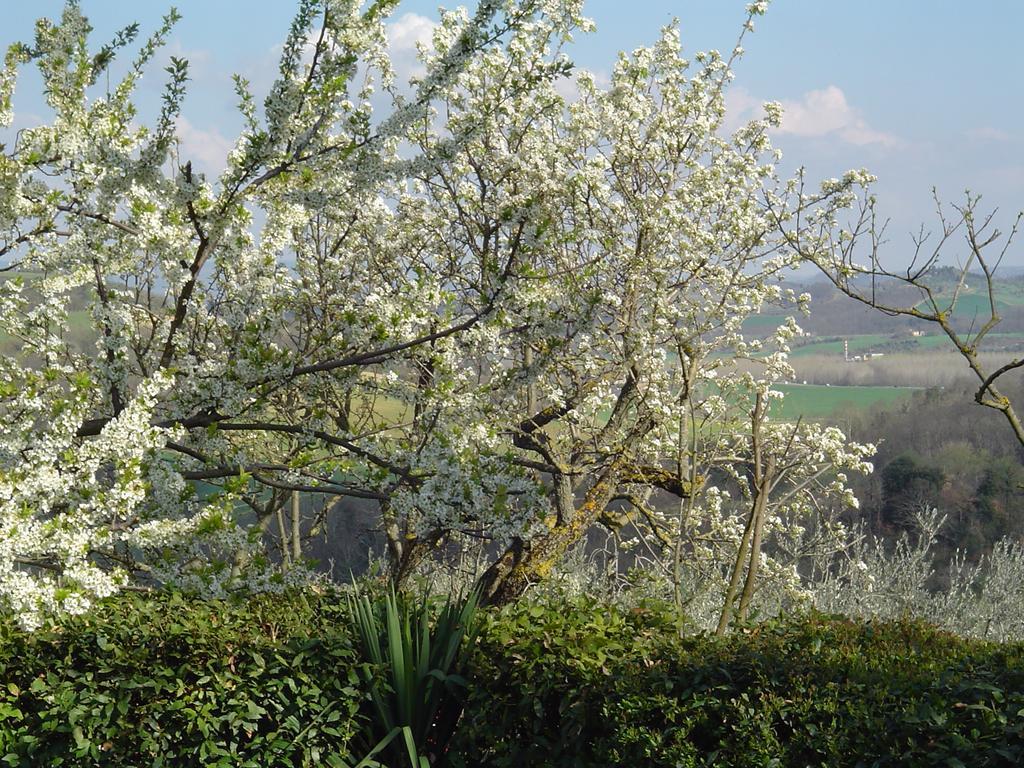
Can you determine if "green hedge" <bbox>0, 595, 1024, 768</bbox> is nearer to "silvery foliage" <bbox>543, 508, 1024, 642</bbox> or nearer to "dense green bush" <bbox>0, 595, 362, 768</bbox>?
"dense green bush" <bbox>0, 595, 362, 768</bbox>

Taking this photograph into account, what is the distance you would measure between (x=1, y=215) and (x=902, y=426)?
22.2 meters

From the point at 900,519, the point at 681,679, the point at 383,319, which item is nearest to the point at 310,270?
the point at 383,319

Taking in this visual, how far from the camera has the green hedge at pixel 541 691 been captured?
305cm

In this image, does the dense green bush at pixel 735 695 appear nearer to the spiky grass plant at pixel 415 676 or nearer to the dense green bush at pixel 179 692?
the spiky grass plant at pixel 415 676

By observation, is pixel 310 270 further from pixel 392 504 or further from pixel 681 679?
pixel 681 679

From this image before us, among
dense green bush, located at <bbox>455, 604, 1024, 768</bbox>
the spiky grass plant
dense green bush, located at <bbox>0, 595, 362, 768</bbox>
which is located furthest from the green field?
dense green bush, located at <bbox>0, 595, 362, 768</bbox>

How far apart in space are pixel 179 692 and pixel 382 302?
2332 mm

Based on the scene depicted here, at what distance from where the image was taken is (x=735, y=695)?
3.33 m

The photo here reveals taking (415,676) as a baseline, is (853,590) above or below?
below

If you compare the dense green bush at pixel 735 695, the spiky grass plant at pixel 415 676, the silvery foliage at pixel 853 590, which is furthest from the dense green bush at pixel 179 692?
the silvery foliage at pixel 853 590

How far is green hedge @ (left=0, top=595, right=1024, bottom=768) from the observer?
3049 millimetres

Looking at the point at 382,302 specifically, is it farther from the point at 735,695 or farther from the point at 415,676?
the point at 735,695

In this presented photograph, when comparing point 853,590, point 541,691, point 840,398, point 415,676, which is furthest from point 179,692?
point 840,398

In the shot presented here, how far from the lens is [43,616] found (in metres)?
4.27
